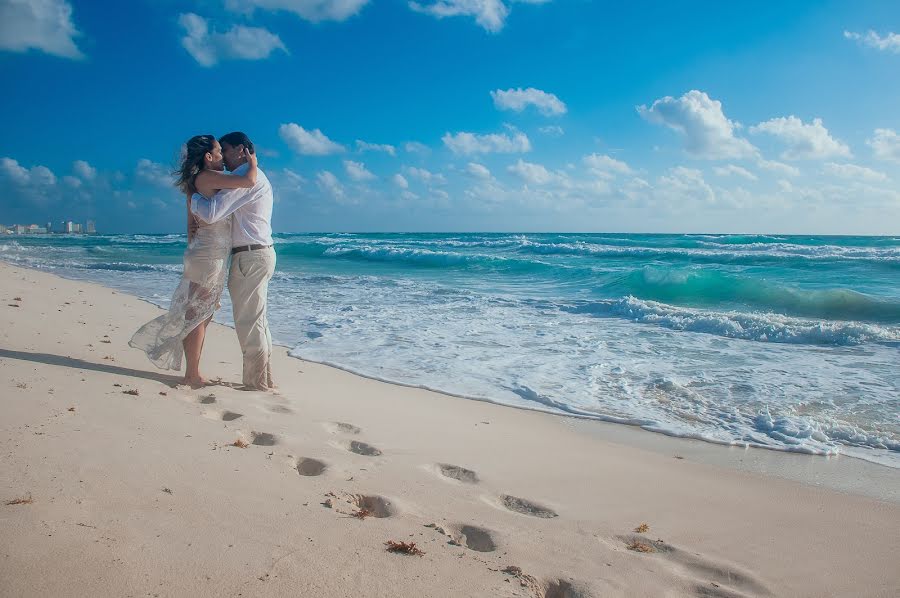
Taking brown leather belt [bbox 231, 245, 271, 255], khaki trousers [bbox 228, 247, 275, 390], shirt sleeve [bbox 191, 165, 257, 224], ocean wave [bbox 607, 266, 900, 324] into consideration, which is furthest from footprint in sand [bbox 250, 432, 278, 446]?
ocean wave [bbox 607, 266, 900, 324]

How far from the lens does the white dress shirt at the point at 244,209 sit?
3.85 m

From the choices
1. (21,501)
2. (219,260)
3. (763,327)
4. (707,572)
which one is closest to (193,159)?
(219,260)

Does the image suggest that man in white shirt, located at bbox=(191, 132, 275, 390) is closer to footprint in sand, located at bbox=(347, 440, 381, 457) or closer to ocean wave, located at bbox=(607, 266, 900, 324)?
footprint in sand, located at bbox=(347, 440, 381, 457)

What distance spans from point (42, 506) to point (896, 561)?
3354 millimetres

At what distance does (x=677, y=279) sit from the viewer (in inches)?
627

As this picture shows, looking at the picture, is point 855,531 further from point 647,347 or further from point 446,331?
point 446,331

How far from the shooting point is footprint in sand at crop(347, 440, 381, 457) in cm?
315

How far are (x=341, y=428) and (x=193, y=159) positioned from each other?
2.16 metres

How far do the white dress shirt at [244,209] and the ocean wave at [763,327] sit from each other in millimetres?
6825

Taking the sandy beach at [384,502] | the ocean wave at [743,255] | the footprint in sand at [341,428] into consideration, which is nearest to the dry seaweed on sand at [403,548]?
the sandy beach at [384,502]

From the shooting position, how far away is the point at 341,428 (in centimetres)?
354

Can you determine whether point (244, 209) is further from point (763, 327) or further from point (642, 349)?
point (763, 327)

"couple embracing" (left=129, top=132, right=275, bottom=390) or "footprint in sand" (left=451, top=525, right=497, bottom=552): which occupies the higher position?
"couple embracing" (left=129, top=132, right=275, bottom=390)

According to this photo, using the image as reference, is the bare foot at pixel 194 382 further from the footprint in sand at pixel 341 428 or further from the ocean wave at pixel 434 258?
the ocean wave at pixel 434 258
